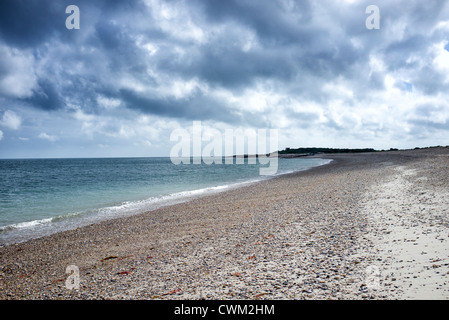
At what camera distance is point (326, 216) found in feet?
32.0

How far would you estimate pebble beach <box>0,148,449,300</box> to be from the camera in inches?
185

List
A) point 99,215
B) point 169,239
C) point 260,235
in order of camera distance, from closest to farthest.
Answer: point 260,235 < point 169,239 < point 99,215

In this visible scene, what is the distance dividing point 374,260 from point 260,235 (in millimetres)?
3551

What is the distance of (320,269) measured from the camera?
5.24 metres

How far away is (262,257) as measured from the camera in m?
6.30

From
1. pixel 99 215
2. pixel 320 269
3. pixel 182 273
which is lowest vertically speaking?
pixel 99 215

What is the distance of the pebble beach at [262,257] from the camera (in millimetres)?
4691

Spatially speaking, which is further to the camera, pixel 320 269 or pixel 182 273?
pixel 182 273

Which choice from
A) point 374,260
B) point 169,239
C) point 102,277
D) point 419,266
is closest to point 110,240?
point 169,239

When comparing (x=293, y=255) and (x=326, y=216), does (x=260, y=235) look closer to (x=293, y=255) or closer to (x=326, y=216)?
(x=293, y=255)

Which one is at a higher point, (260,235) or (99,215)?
(260,235)
